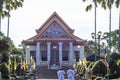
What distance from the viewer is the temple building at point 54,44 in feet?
260

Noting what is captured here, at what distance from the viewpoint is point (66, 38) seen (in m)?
79.1

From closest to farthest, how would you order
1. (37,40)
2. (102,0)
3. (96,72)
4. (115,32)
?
(102,0)
(96,72)
(37,40)
(115,32)

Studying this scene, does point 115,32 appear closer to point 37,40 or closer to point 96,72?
point 37,40

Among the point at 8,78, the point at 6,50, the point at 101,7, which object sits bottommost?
the point at 8,78

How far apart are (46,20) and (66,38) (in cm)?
524

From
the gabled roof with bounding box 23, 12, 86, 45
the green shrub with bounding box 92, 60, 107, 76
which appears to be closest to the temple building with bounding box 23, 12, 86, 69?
the gabled roof with bounding box 23, 12, 86, 45

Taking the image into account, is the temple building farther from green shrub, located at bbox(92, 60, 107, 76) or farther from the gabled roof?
green shrub, located at bbox(92, 60, 107, 76)

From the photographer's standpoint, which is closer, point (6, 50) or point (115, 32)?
point (6, 50)

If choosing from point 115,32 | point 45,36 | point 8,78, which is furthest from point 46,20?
point 8,78

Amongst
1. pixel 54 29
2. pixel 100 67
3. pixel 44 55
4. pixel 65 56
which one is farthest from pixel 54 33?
pixel 100 67

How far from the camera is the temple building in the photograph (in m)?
79.1

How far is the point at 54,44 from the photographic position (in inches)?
3187

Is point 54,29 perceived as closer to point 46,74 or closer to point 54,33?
point 54,33

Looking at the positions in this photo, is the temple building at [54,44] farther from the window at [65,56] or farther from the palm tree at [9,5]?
the palm tree at [9,5]
